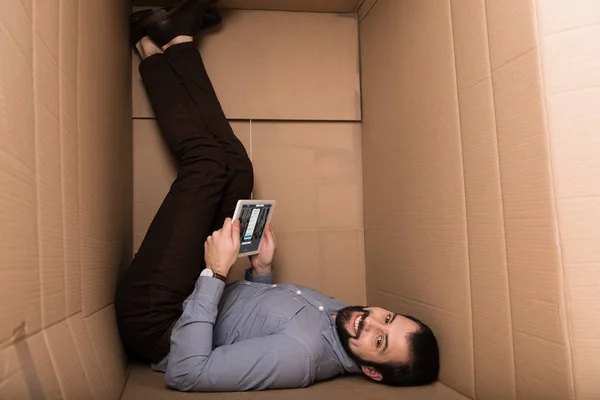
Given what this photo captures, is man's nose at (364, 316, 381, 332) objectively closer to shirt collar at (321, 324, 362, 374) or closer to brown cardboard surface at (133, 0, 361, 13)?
shirt collar at (321, 324, 362, 374)

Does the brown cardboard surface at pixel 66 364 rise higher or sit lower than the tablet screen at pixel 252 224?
lower

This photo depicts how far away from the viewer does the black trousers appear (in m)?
1.08

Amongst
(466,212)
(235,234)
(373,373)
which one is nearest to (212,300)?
(235,234)

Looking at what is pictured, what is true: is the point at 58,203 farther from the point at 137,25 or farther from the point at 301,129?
the point at 301,129

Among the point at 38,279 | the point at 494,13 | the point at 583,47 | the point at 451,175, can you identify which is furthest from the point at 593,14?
the point at 38,279

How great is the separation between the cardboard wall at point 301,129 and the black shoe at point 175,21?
146mm

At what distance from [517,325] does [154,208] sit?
1.04m

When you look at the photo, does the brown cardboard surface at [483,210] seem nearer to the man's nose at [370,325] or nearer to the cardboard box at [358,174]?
the cardboard box at [358,174]

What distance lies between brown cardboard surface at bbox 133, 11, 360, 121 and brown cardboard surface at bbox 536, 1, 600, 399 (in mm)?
907

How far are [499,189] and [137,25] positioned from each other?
41.9 inches

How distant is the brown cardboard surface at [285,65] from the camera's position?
1.52 metres

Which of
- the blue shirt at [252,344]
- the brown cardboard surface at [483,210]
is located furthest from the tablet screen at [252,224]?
the brown cardboard surface at [483,210]

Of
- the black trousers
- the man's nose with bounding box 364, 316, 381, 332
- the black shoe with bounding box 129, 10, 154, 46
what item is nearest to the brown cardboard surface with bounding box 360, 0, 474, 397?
the man's nose with bounding box 364, 316, 381, 332

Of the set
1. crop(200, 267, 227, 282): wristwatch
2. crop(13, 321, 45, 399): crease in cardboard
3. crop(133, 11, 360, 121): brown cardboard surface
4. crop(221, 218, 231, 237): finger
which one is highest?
crop(133, 11, 360, 121): brown cardboard surface
